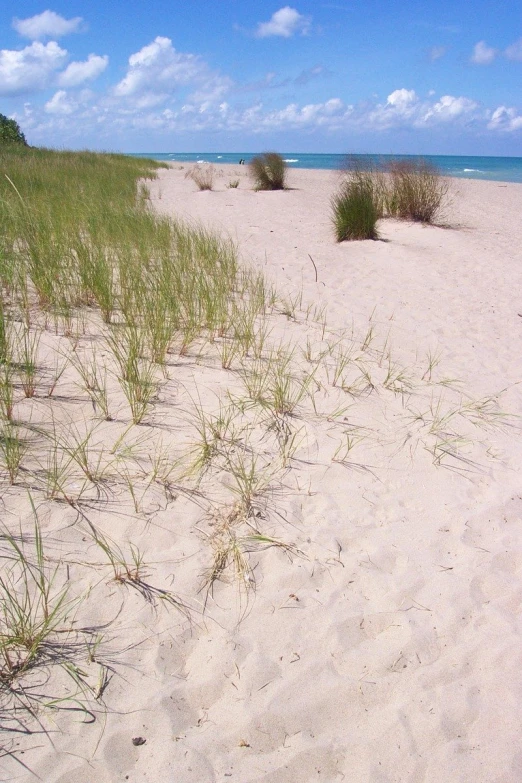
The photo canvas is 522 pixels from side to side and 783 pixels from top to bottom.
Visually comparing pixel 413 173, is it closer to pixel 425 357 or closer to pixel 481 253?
pixel 481 253

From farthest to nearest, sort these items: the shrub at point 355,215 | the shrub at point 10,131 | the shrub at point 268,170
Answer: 1. the shrub at point 10,131
2. the shrub at point 268,170
3. the shrub at point 355,215

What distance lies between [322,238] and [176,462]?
6.91 meters

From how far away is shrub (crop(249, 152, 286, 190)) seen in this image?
15.1 m

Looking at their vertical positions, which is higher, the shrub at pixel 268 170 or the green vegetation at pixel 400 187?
the shrub at pixel 268 170

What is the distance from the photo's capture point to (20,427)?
2477mm

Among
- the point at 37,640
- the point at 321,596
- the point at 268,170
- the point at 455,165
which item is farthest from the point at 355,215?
the point at 455,165

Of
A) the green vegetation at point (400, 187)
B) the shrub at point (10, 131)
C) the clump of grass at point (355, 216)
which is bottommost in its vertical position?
the clump of grass at point (355, 216)

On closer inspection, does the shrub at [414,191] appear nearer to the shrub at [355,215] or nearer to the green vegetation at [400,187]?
the green vegetation at [400,187]

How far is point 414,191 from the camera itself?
9.20m

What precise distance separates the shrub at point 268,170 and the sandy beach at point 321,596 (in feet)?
41.8

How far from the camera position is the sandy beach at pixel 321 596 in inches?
57.6

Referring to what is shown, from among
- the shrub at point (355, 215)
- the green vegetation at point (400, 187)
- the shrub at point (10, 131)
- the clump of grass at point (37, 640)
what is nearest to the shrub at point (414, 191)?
the green vegetation at point (400, 187)

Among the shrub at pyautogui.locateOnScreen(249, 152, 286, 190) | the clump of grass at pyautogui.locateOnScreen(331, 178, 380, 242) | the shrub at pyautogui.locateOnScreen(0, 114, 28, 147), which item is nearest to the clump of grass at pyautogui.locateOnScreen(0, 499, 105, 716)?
the clump of grass at pyautogui.locateOnScreen(331, 178, 380, 242)

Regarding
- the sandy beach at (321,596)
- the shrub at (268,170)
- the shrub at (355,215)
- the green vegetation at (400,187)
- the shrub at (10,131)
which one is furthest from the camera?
the shrub at (10,131)
